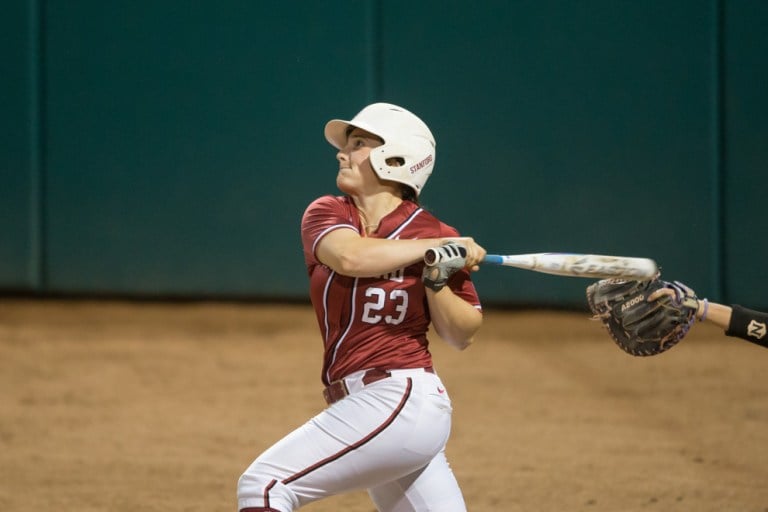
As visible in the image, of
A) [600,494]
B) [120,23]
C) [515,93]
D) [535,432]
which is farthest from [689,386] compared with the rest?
[120,23]

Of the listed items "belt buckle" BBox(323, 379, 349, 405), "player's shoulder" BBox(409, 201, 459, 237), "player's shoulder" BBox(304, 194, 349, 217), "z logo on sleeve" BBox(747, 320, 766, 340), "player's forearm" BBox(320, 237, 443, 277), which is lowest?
"belt buckle" BBox(323, 379, 349, 405)

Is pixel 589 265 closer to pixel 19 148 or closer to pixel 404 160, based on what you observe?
pixel 404 160

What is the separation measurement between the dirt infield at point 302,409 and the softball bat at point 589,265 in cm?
195

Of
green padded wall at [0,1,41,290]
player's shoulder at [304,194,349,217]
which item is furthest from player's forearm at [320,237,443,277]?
green padded wall at [0,1,41,290]

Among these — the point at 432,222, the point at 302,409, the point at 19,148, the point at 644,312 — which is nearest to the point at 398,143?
the point at 432,222

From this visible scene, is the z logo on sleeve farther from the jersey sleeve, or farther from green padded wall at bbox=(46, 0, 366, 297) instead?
green padded wall at bbox=(46, 0, 366, 297)

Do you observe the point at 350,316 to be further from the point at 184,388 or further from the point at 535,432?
the point at 184,388

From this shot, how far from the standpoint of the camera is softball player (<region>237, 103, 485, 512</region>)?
119 inches

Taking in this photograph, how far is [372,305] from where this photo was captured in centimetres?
319

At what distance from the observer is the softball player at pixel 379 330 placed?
303 centimetres

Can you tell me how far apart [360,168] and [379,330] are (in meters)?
0.53

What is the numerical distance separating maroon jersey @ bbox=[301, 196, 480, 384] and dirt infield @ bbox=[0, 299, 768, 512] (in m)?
1.89

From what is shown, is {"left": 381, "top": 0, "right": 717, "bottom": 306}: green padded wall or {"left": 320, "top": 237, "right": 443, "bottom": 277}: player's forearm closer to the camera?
{"left": 320, "top": 237, "right": 443, "bottom": 277}: player's forearm

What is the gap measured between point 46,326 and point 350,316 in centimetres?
636
